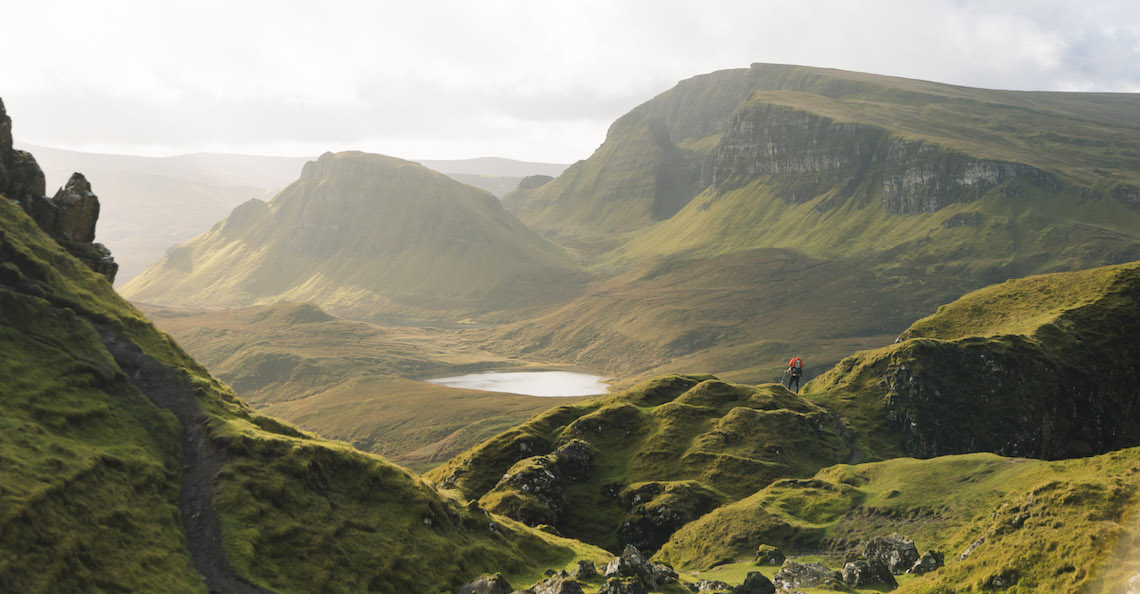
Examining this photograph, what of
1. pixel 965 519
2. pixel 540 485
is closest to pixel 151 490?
pixel 540 485

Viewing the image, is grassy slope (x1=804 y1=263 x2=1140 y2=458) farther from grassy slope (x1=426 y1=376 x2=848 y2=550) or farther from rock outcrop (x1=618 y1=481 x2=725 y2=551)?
rock outcrop (x1=618 y1=481 x2=725 y2=551)

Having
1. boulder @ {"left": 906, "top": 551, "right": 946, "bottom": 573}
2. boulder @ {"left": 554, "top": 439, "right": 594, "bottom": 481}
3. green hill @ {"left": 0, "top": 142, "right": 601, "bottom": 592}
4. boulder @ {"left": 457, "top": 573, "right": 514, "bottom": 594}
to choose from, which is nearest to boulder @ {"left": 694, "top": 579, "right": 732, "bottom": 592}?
boulder @ {"left": 906, "top": 551, "right": 946, "bottom": 573}

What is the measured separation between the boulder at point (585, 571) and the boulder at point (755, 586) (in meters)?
10.8

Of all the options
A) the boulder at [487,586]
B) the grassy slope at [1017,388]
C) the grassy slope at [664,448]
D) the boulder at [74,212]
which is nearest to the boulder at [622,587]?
the boulder at [487,586]

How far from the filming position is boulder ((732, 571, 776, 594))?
49.1 metres

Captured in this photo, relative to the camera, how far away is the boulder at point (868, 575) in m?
53.2

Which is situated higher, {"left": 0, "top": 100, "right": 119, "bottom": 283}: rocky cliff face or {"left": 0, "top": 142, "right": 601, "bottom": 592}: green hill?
{"left": 0, "top": 100, "right": 119, "bottom": 283}: rocky cliff face

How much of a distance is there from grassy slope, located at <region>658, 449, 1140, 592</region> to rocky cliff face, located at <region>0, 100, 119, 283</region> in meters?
66.1

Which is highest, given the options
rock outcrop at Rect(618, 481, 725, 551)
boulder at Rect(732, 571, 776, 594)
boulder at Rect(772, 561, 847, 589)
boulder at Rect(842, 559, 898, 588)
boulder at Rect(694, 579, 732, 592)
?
boulder at Rect(732, 571, 776, 594)

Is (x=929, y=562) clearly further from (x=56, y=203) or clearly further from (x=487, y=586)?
(x=56, y=203)

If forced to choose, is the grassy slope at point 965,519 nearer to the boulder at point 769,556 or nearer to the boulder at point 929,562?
the boulder at point 929,562

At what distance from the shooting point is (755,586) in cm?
4956

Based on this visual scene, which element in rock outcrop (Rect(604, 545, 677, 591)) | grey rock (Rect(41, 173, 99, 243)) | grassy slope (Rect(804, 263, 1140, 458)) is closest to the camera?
rock outcrop (Rect(604, 545, 677, 591))

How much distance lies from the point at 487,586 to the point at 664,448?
59.4 metres
